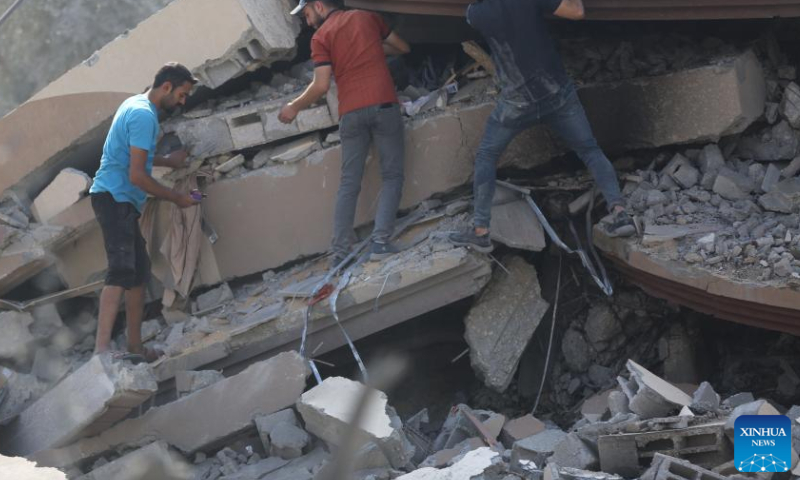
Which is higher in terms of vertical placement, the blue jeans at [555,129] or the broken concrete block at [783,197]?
the blue jeans at [555,129]

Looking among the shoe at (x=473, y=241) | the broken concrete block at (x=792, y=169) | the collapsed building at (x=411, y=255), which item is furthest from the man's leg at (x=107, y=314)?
the broken concrete block at (x=792, y=169)

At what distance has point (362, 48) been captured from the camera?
6.30 m

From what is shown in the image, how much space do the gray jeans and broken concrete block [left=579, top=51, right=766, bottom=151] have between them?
1.26m

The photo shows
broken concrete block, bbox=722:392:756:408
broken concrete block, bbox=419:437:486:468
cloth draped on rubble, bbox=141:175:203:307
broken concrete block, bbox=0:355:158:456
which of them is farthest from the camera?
cloth draped on rubble, bbox=141:175:203:307

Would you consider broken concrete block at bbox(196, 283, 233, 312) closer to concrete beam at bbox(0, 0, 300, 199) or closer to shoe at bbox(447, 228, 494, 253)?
concrete beam at bbox(0, 0, 300, 199)

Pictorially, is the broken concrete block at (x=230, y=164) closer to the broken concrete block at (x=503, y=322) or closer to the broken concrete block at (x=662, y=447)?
the broken concrete block at (x=503, y=322)

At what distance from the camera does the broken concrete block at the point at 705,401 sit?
193 inches

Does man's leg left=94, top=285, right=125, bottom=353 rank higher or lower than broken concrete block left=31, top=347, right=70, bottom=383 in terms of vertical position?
higher

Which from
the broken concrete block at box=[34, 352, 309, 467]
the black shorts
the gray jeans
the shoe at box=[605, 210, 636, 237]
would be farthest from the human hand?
the shoe at box=[605, 210, 636, 237]

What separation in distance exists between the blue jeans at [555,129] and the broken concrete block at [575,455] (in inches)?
67.0

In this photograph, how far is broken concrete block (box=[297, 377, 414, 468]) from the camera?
5.24m

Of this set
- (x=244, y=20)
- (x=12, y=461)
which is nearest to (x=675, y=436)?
(x=12, y=461)

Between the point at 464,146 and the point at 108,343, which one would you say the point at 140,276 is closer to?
the point at 108,343

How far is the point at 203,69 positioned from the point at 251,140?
0.57 meters
